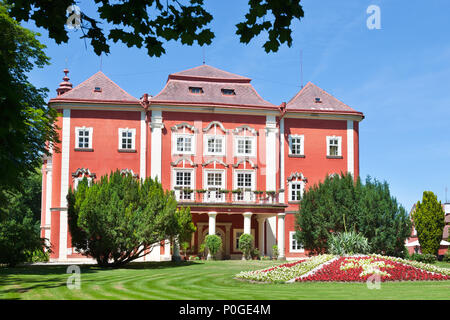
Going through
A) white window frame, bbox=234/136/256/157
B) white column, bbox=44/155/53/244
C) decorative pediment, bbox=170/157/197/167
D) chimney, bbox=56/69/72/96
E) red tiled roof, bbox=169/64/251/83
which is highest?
chimney, bbox=56/69/72/96

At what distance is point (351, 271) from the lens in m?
18.8

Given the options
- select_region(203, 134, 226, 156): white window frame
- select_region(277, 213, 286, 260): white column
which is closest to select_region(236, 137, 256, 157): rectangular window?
select_region(203, 134, 226, 156): white window frame

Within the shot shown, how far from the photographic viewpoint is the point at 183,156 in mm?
38219

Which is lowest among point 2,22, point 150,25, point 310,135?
point 150,25

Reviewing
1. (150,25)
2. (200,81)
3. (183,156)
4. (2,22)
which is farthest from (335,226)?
(150,25)

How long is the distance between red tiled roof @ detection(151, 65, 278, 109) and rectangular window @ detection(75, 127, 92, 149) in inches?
205

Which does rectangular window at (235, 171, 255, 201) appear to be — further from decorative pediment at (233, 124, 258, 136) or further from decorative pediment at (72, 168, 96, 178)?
decorative pediment at (72, 168, 96, 178)

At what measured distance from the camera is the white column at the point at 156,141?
37.9 metres

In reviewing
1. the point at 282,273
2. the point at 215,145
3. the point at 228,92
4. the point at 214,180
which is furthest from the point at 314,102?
the point at 282,273

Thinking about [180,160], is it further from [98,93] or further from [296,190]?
[296,190]

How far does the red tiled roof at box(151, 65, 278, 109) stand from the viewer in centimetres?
3878

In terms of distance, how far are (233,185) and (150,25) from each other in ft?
106

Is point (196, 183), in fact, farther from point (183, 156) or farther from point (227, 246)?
point (227, 246)


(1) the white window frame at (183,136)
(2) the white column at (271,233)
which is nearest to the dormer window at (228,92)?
(1) the white window frame at (183,136)
